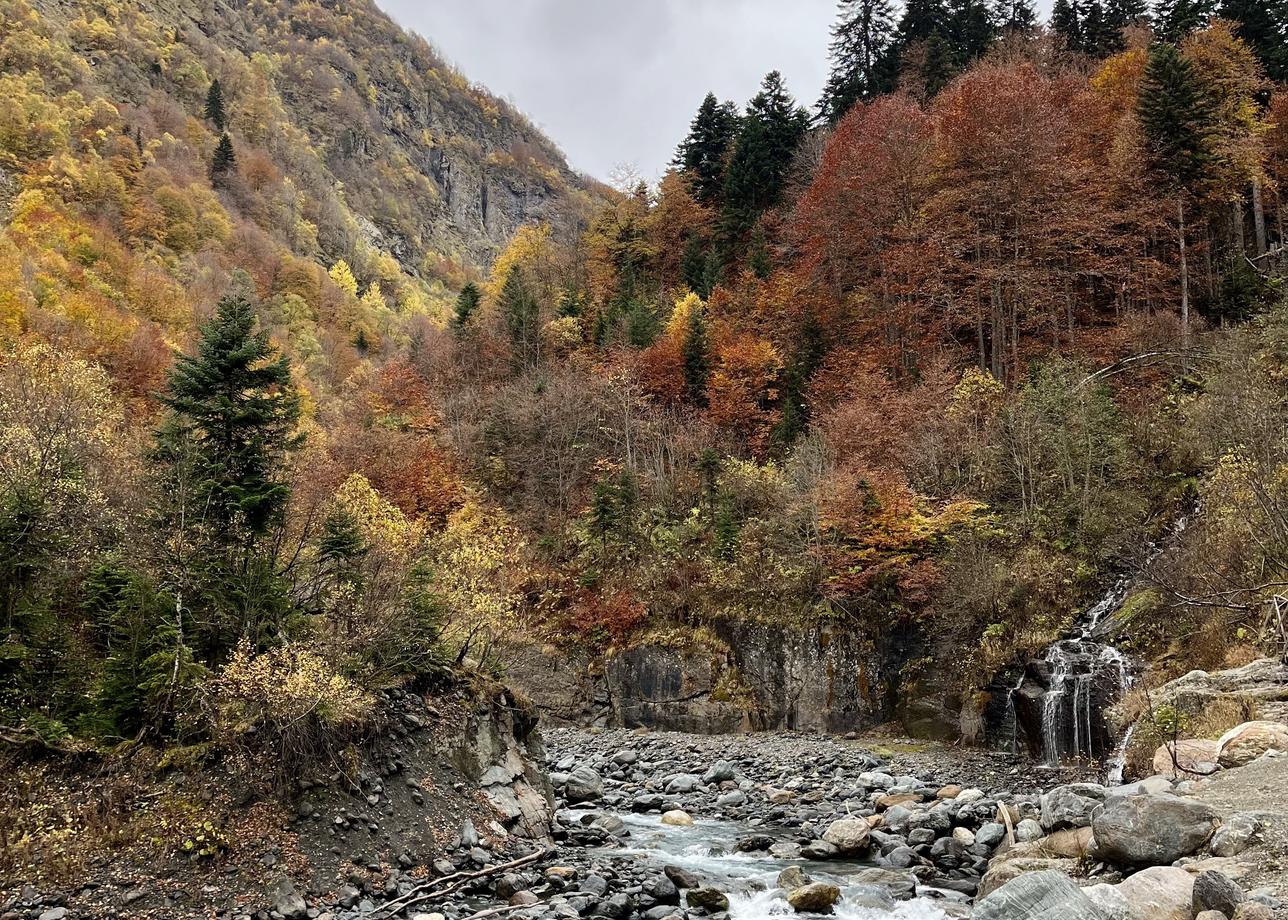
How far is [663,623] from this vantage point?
31344 millimetres

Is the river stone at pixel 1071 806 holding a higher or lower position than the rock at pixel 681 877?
higher

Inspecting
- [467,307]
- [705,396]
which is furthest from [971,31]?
[467,307]

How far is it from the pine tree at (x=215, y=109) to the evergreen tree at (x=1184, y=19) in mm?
81913

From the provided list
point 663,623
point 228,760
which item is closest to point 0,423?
point 228,760

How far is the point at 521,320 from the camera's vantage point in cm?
4816

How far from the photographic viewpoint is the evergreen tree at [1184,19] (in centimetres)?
4084

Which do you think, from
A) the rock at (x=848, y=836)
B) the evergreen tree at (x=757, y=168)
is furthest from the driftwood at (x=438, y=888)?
the evergreen tree at (x=757, y=168)

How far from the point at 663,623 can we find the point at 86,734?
21.4 meters

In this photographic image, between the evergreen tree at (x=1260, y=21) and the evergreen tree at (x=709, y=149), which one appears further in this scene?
the evergreen tree at (x=709, y=149)

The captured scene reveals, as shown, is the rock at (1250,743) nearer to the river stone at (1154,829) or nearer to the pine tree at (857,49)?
the river stone at (1154,829)

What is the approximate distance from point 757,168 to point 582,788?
4444 centimetres

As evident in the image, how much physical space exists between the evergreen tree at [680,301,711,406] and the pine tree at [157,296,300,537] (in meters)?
26.4

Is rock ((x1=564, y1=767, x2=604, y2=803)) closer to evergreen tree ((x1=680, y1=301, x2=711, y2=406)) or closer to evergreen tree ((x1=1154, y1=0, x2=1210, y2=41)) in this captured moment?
evergreen tree ((x1=680, y1=301, x2=711, y2=406))

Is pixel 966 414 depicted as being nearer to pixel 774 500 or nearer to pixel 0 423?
pixel 774 500
